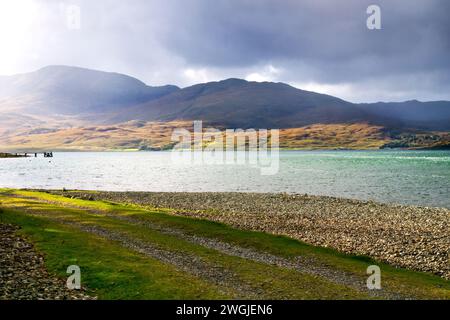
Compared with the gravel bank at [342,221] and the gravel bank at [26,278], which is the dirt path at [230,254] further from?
the gravel bank at [342,221]

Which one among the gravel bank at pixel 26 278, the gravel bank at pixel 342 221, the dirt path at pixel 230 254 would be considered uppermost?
the gravel bank at pixel 26 278

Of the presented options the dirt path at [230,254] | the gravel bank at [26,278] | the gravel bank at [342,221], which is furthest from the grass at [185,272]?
the gravel bank at [342,221]

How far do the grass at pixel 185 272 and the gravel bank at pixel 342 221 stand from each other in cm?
338

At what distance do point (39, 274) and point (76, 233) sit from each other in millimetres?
11029

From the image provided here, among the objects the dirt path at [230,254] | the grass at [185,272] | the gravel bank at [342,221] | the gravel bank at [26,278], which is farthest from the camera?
the gravel bank at [342,221]

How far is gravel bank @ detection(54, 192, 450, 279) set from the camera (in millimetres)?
32062

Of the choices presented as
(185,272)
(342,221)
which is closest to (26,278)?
(185,272)

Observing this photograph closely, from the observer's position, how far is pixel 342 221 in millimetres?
48000

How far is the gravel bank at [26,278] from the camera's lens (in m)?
18.1

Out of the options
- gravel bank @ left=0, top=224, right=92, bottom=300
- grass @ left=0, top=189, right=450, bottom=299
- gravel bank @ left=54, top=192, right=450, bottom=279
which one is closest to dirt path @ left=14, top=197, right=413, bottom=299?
grass @ left=0, top=189, right=450, bottom=299

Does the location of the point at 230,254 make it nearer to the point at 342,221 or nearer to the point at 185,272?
the point at 185,272
